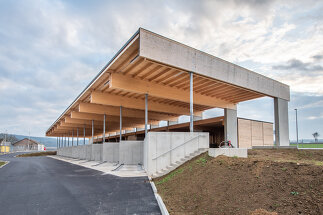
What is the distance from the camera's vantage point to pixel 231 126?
21922mm

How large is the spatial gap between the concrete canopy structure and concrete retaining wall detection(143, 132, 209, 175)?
1.84m

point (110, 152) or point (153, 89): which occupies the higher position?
point (153, 89)

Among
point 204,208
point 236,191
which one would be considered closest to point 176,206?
point 204,208

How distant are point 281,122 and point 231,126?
14.4 ft

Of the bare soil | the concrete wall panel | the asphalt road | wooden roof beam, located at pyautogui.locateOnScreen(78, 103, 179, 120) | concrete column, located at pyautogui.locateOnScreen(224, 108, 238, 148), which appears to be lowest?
the asphalt road

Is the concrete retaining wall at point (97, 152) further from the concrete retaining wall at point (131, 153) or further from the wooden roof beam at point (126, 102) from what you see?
the wooden roof beam at point (126, 102)

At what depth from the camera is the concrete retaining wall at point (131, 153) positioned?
20.4 m

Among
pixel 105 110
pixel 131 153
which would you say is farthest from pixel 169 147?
pixel 105 110

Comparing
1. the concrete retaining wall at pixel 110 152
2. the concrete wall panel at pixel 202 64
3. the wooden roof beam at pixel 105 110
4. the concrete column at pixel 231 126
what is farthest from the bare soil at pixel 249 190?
the wooden roof beam at pixel 105 110

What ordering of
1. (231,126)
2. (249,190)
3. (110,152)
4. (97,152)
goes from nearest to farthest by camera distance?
(249,190)
(231,126)
(110,152)
(97,152)

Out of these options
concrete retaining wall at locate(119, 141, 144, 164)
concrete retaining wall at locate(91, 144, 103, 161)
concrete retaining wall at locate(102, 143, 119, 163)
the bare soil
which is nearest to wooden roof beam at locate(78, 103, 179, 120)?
concrete retaining wall at locate(102, 143, 119, 163)

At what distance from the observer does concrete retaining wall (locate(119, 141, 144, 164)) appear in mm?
20359

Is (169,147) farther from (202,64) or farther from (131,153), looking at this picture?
(131,153)

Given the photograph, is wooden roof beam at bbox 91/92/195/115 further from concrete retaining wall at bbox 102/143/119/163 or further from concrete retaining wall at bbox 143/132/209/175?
concrete retaining wall at bbox 143/132/209/175
